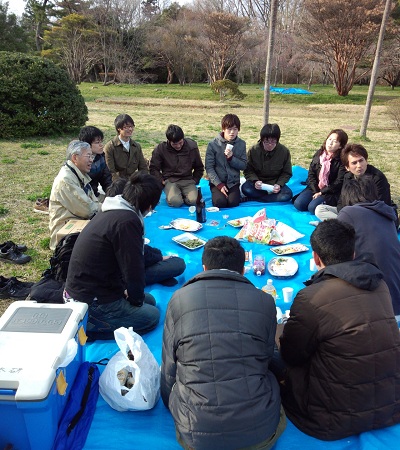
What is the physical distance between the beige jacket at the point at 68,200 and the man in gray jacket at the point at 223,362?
8.40 feet

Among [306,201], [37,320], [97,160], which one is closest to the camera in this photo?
[37,320]

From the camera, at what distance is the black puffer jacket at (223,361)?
5.83 feet

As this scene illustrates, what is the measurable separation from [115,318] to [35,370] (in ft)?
3.60

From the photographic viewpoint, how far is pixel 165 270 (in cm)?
381

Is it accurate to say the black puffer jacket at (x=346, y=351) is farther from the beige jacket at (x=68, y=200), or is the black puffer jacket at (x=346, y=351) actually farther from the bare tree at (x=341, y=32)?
the bare tree at (x=341, y=32)

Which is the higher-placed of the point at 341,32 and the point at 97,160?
the point at 341,32

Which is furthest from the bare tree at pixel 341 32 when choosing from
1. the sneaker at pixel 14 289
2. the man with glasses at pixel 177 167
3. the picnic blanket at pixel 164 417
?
the sneaker at pixel 14 289

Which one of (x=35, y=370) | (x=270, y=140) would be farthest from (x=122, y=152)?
(x=35, y=370)

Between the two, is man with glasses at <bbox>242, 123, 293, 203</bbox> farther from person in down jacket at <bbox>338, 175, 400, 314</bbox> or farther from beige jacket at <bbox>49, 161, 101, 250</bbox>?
person in down jacket at <bbox>338, 175, 400, 314</bbox>

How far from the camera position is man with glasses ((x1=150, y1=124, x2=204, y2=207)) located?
577cm

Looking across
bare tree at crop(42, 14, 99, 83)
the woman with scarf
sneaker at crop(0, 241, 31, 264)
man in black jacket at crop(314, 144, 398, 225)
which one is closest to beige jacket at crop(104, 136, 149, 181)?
sneaker at crop(0, 241, 31, 264)

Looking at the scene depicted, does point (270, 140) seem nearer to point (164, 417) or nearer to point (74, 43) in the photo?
point (164, 417)

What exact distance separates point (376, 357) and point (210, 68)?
30080mm

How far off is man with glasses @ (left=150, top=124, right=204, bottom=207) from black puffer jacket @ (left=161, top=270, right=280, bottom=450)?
12.8 feet
